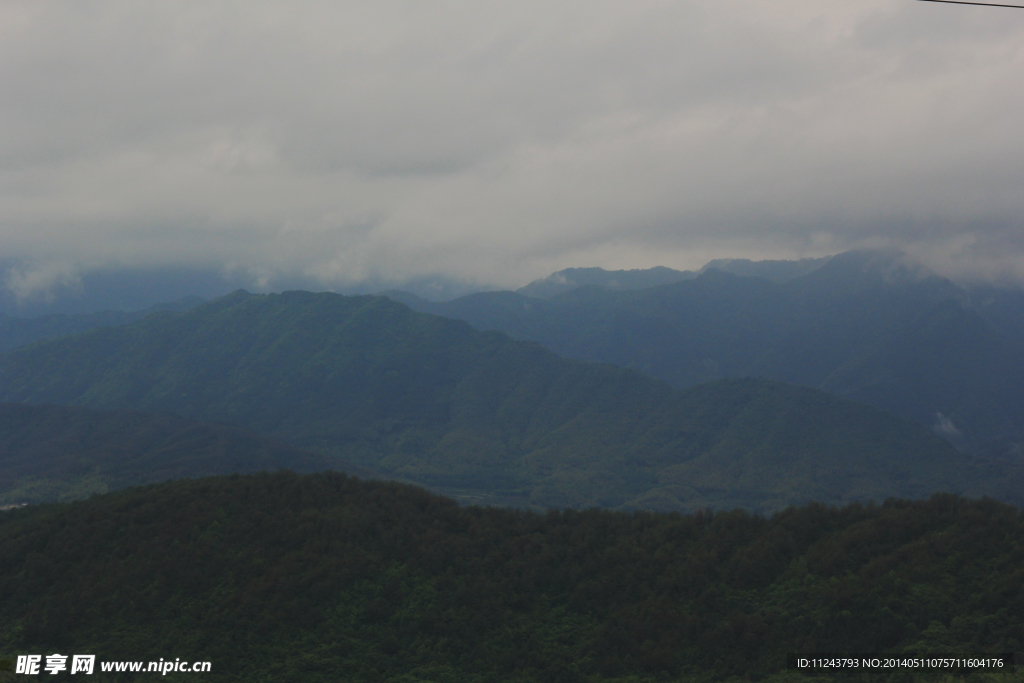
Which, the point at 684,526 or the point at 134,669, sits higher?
the point at 684,526

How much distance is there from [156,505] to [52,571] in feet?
24.6

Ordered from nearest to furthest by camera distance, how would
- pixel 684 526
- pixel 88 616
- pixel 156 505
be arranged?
pixel 88 616
pixel 684 526
pixel 156 505

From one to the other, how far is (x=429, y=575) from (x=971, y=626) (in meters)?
27.8

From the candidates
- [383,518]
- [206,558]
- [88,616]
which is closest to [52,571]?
[88,616]

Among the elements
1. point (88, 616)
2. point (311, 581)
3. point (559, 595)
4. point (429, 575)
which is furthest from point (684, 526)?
point (88, 616)

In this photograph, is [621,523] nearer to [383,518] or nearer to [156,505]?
[383,518]

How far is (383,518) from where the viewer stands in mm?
49500

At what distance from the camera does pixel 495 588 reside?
1644 inches

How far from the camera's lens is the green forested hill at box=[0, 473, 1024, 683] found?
111 ft

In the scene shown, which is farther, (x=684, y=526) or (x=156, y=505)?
(x=156, y=505)

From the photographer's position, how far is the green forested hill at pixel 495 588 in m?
33.9

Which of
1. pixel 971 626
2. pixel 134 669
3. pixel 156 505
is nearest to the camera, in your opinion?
pixel 971 626

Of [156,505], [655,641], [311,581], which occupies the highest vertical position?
[156,505]

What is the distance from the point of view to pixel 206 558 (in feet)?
143
